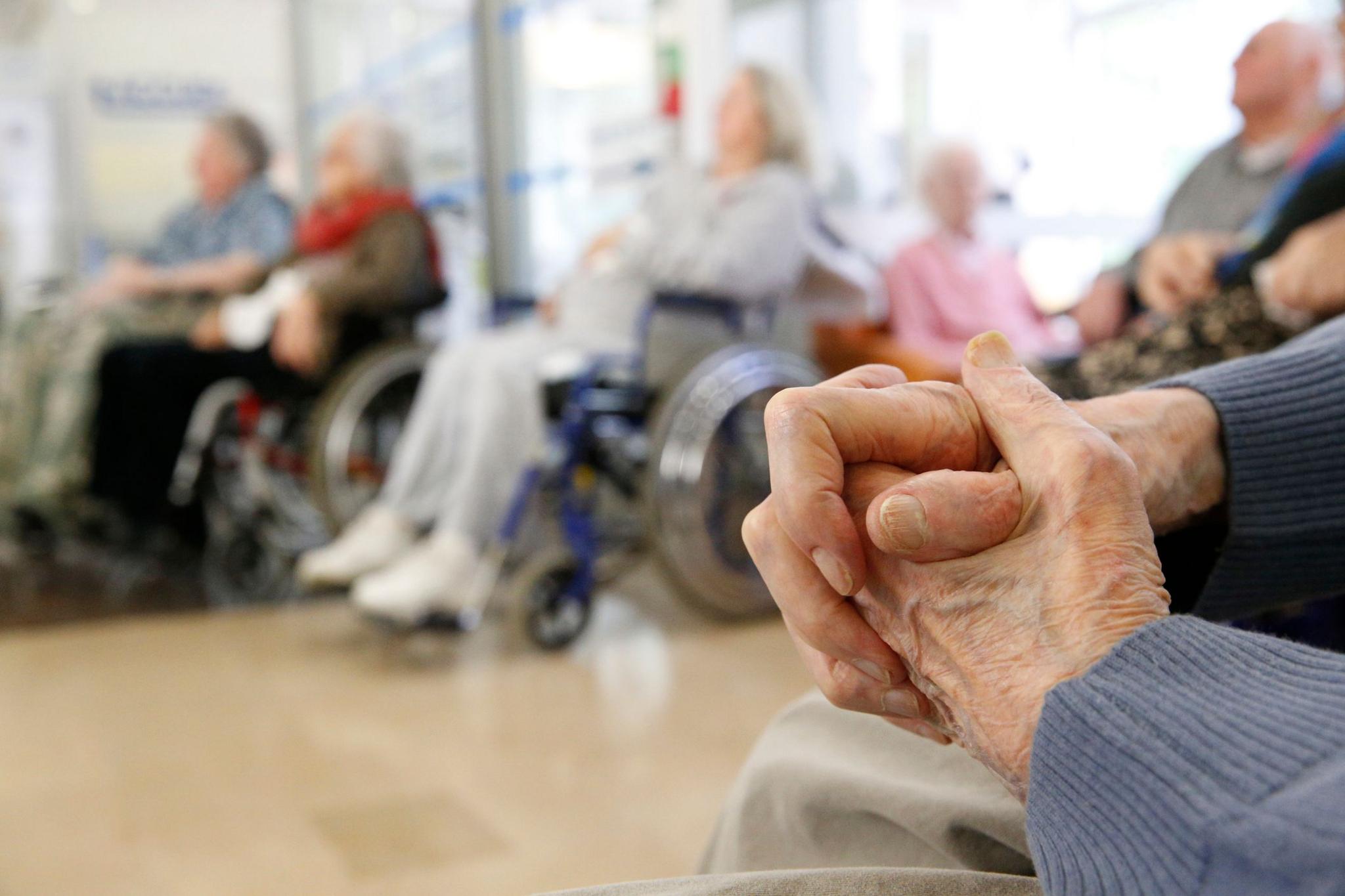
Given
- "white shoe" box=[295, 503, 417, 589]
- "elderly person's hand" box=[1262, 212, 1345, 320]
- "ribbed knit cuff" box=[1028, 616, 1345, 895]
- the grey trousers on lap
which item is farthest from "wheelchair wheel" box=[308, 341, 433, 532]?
"ribbed knit cuff" box=[1028, 616, 1345, 895]

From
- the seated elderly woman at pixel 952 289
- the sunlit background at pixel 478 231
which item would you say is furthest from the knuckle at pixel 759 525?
the seated elderly woman at pixel 952 289

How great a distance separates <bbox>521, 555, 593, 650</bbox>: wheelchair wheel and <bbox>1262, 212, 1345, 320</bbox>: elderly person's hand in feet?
5.37

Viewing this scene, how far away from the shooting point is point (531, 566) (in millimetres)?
2672

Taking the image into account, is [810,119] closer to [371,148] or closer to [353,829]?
[371,148]

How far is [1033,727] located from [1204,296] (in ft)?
4.73

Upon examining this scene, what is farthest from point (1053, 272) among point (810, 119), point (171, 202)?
point (171, 202)

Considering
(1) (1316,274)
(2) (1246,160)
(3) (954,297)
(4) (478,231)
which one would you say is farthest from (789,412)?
(4) (478,231)

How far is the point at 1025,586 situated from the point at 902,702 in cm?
12

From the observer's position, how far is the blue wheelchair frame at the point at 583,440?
8.61 ft

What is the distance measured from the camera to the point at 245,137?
13.5 feet

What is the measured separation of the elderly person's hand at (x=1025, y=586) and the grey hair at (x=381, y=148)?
121 inches

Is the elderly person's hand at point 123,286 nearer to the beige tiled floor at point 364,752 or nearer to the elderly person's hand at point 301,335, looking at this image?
the elderly person's hand at point 301,335

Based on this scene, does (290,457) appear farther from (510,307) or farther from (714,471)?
(714,471)

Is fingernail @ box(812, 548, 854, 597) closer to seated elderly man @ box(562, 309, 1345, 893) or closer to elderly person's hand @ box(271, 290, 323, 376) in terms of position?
seated elderly man @ box(562, 309, 1345, 893)
